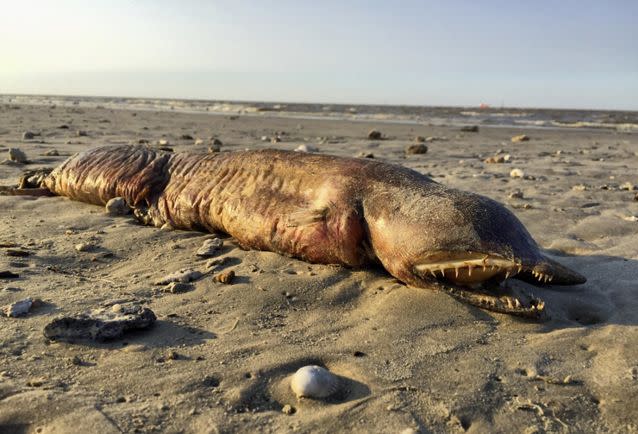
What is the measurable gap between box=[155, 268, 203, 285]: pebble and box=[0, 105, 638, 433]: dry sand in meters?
0.10

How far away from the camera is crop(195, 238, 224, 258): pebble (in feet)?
14.8

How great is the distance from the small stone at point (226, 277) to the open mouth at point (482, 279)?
1230 millimetres

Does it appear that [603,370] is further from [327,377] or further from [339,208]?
[339,208]

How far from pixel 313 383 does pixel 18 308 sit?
5.92ft

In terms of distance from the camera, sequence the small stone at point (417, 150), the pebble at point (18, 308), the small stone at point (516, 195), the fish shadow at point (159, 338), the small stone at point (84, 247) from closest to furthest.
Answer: the fish shadow at point (159, 338)
the pebble at point (18, 308)
the small stone at point (84, 247)
the small stone at point (516, 195)
the small stone at point (417, 150)

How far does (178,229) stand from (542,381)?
3535 millimetres

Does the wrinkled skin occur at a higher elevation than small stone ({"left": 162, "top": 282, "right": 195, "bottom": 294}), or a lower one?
higher

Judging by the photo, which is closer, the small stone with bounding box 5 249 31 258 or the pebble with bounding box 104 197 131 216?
the small stone with bounding box 5 249 31 258

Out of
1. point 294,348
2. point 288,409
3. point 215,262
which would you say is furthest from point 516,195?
point 288,409

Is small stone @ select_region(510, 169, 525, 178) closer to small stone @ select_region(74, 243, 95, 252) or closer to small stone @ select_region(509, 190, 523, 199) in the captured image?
small stone @ select_region(509, 190, 523, 199)

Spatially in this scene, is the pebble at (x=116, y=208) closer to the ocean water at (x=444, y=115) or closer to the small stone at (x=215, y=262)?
the small stone at (x=215, y=262)

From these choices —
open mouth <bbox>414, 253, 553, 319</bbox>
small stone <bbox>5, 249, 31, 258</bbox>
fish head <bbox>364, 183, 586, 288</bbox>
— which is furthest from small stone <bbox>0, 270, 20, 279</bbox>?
open mouth <bbox>414, 253, 553, 319</bbox>

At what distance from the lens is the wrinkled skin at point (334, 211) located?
3.50m

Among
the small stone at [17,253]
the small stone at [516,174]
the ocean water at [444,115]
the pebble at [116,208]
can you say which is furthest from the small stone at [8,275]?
the ocean water at [444,115]
